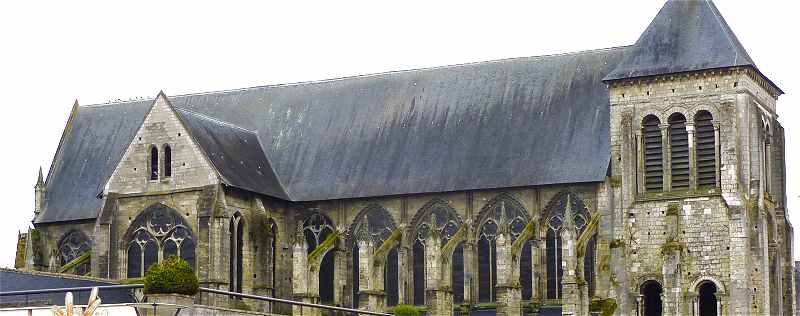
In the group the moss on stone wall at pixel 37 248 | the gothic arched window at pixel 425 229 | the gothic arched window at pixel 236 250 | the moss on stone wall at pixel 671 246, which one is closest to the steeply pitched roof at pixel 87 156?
the moss on stone wall at pixel 37 248

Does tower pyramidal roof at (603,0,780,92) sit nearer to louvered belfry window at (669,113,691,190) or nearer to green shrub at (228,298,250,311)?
louvered belfry window at (669,113,691,190)

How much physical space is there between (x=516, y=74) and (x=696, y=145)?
8908 millimetres

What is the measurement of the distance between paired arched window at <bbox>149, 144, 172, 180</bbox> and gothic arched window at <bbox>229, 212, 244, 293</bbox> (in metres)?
3.02

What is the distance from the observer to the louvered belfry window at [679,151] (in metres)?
55.8

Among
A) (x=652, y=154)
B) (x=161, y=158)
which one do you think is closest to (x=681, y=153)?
(x=652, y=154)

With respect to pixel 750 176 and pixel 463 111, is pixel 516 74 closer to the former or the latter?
pixel 463 111

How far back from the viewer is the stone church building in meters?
55.1

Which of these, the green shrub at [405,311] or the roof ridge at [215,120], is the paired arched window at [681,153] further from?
the roof ridge at [215,120]

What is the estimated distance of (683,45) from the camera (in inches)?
2232

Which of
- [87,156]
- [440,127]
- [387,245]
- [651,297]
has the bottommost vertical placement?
[651,297]

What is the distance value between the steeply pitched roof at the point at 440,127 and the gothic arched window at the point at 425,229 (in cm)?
93

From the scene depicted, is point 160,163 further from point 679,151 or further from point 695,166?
point 695,166

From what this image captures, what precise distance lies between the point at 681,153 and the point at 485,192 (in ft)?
24.2

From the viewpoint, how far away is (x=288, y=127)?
65750 mm
